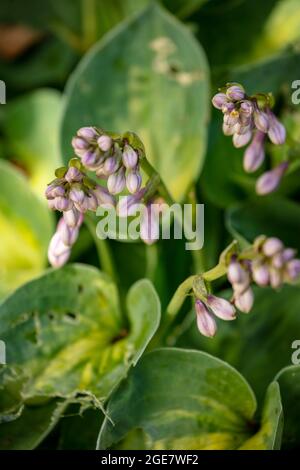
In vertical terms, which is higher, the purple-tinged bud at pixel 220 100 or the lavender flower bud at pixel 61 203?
the purple-tinged bud at pixel 220 100

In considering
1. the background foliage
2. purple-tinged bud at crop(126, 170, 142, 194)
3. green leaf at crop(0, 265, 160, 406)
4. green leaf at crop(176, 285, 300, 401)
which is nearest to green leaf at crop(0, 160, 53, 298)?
the background foliage

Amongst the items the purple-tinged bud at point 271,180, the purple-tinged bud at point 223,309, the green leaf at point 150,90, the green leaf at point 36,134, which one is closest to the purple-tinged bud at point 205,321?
the purple-tinged bud at point 223,309

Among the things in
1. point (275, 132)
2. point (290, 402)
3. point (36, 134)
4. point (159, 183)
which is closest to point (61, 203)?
point (159, 183)

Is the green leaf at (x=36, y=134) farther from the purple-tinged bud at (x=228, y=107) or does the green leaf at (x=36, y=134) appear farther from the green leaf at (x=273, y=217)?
the purple-tinged bud at (x=228, y=107)

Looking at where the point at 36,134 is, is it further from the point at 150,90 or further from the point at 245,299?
the point at 245,299

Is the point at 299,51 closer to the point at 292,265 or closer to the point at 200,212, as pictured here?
the point at 200,212

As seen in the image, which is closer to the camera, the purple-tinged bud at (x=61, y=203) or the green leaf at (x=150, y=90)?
the purple-tinged bud at (x=61, y=203)
